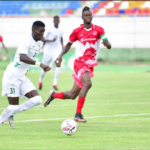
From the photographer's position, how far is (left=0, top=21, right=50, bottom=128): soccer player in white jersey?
802 cm

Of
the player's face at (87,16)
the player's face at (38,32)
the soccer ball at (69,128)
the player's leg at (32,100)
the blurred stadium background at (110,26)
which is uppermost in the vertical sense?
A: the player's face at (87,16)

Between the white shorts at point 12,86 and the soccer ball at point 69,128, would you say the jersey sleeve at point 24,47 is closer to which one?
the white shorts at point 12,86

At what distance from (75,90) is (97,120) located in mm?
851

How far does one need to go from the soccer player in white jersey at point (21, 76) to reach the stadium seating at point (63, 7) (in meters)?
28.0

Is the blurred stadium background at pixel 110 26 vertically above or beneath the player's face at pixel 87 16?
beneath

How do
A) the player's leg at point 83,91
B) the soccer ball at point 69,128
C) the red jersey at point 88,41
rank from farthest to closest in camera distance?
the red jersey at point 88,41, the player's leg at point 83,91, the soccer ball at point 69,128

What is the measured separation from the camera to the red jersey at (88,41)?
950 centimetres

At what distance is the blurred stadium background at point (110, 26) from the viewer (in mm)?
29594

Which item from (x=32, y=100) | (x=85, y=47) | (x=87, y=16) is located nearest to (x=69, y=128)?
(x=32, y=100)

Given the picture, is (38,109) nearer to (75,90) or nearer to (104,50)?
(75,90)

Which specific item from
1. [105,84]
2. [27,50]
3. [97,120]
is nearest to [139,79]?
[105,84]

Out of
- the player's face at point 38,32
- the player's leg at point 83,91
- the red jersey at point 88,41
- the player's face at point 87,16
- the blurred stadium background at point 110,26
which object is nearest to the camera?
the player's face at point 38,32

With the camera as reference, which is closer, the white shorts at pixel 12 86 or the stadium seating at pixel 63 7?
the white shorts at pixel 12 86

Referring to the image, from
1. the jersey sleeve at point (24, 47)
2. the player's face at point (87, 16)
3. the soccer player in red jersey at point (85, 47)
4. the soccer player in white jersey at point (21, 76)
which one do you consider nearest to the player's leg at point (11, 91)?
the soccer player in white jersey at point (21, 76)
